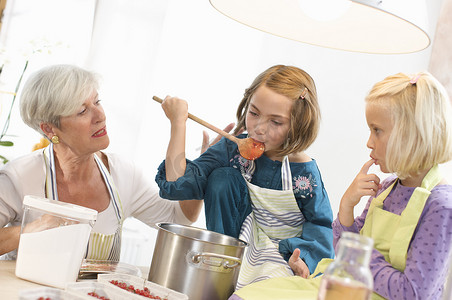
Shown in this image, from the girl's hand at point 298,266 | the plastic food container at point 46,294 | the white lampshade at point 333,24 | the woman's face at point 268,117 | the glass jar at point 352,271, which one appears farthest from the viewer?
the woman's face at point 268,117

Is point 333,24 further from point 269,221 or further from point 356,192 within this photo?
point 269,221

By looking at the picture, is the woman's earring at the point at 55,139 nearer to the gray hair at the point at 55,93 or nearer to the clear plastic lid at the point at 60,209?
the gray hair at the point at 55,93

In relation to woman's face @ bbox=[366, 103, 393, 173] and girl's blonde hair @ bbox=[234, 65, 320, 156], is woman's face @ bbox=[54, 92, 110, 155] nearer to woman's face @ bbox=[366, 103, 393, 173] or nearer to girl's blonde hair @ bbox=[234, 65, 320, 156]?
girl's blonde hair @ bbox=[234, 65, 320, 156]

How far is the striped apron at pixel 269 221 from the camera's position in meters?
1.51

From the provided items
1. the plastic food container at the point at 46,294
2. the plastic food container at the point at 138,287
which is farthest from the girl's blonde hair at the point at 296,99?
the plastic food container at the point at 46,294

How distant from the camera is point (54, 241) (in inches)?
45.9

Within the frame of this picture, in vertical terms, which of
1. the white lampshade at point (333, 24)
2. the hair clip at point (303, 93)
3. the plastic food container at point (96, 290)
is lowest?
the plastic food container at point (96, 290)

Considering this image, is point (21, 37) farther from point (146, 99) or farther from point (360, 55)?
point (360, 55)

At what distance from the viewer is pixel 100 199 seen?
1.77 m

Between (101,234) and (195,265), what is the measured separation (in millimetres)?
543

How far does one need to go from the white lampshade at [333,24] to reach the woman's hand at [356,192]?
304mm

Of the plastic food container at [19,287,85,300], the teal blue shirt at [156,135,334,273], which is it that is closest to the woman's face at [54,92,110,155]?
the teal blue shirt at [156,135,334,273]

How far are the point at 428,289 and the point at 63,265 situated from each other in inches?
31.3

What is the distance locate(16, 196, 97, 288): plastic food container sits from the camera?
3.83ft
